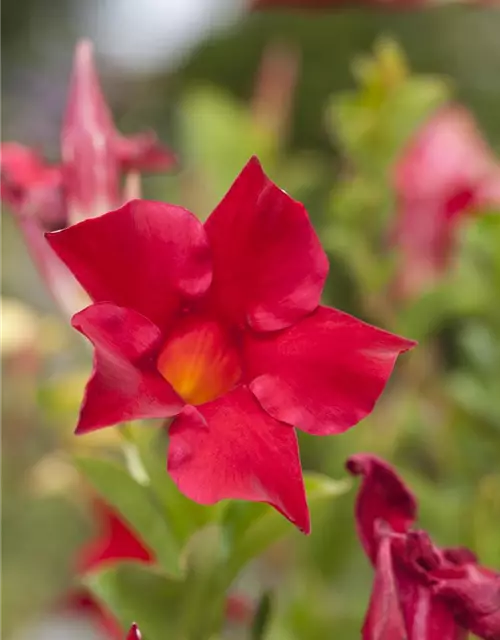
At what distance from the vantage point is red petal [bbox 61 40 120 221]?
309 mm

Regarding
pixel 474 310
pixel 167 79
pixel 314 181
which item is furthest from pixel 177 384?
pixel 167 79

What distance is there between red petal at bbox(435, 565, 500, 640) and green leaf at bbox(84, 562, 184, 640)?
88mm

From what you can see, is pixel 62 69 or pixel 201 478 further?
pixel 62 69

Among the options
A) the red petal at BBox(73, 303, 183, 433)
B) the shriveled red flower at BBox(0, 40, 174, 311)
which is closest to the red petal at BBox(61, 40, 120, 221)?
the shriveled red flower at BBox(0, 40, 174, 311)

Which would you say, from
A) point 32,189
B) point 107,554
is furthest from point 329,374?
point 107,554

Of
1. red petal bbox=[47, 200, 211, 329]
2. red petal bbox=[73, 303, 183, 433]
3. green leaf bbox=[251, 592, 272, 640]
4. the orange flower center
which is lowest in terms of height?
green leaf bbox=[251, 592, 272, 640]

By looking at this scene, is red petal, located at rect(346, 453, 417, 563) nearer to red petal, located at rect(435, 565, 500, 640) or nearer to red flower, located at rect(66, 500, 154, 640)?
red petal, located at rect(435, 565, 500, 640)

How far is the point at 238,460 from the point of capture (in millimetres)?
206

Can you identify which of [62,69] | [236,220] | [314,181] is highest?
[236,220]

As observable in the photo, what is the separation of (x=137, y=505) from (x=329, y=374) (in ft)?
0.34

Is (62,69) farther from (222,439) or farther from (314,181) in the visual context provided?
(222,439)

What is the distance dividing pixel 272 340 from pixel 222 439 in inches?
1.3

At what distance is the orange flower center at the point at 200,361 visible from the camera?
245mm

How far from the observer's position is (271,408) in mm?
216
